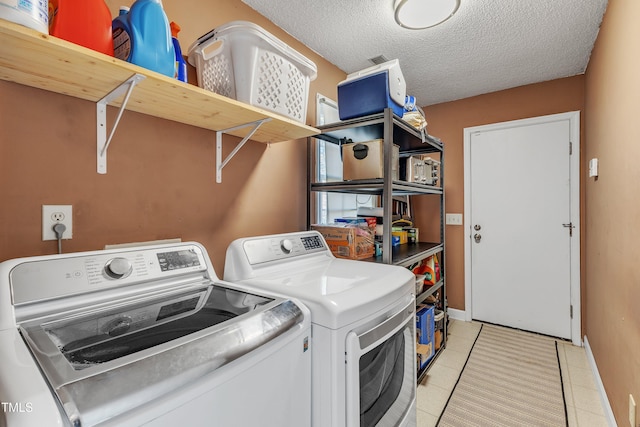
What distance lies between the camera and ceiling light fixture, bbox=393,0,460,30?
170 cm

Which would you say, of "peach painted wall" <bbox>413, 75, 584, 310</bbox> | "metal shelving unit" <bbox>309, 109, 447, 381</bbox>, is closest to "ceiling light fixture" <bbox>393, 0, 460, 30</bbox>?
"metal shelving unit" <bbox>309, 109, 447, 381</bbox>

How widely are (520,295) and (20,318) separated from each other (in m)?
3.54

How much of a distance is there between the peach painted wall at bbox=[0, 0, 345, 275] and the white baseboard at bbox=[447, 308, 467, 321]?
7.73 feet

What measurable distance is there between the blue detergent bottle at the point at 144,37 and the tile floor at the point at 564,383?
215 centimetres

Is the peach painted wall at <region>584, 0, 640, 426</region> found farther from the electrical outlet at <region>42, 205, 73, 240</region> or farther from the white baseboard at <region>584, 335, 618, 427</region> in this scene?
the electrical outlet at <region>42, 205, 73, 240</region>

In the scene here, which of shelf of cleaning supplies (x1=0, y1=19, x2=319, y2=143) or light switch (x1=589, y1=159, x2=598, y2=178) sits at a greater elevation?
shelf of cleaning supplies (x1=0, y1=19, x2=319, y2=143)

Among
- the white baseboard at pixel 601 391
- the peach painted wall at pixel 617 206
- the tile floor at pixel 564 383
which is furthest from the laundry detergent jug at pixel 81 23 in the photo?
the white baseboard at pixel 601 391

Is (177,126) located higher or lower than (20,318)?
higher

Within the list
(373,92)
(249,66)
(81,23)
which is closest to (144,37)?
(81,23)

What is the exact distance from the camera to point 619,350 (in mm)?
1564

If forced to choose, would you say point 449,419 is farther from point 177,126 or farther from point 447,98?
point 447,98

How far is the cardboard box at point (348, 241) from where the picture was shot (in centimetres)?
190

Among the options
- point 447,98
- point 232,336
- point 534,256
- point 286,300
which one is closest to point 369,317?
point 286,300

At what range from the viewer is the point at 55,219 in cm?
109
